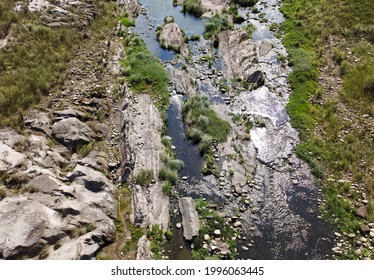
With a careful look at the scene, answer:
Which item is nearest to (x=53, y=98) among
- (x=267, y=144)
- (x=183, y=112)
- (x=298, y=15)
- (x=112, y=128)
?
(x=112, y=128)

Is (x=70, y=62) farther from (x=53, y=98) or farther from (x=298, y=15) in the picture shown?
(x=298, y=15)

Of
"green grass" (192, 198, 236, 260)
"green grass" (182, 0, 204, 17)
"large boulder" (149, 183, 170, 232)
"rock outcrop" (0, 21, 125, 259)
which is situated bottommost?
"green grass" (192, 198, 236, 260)

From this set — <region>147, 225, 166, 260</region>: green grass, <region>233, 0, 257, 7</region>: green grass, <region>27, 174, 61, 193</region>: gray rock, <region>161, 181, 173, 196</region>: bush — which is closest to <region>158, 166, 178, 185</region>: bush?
<region>161, 181, 173, 196</region>: bush

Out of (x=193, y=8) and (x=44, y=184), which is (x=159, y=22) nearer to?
(x=193, y=8)

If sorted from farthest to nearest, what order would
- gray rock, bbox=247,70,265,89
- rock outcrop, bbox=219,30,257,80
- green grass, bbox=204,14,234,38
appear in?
green grass, bbox=204,14,234,38, rock outcrop, bbox=219,30,257,80, gray rock, bbox=247,70,265,89

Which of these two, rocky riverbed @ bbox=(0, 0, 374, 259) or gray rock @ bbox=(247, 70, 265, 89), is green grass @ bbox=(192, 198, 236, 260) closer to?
rocky riverbed @ bbox=(0, 0, 374, 259)

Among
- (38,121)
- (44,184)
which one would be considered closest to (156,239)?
(44,184)
